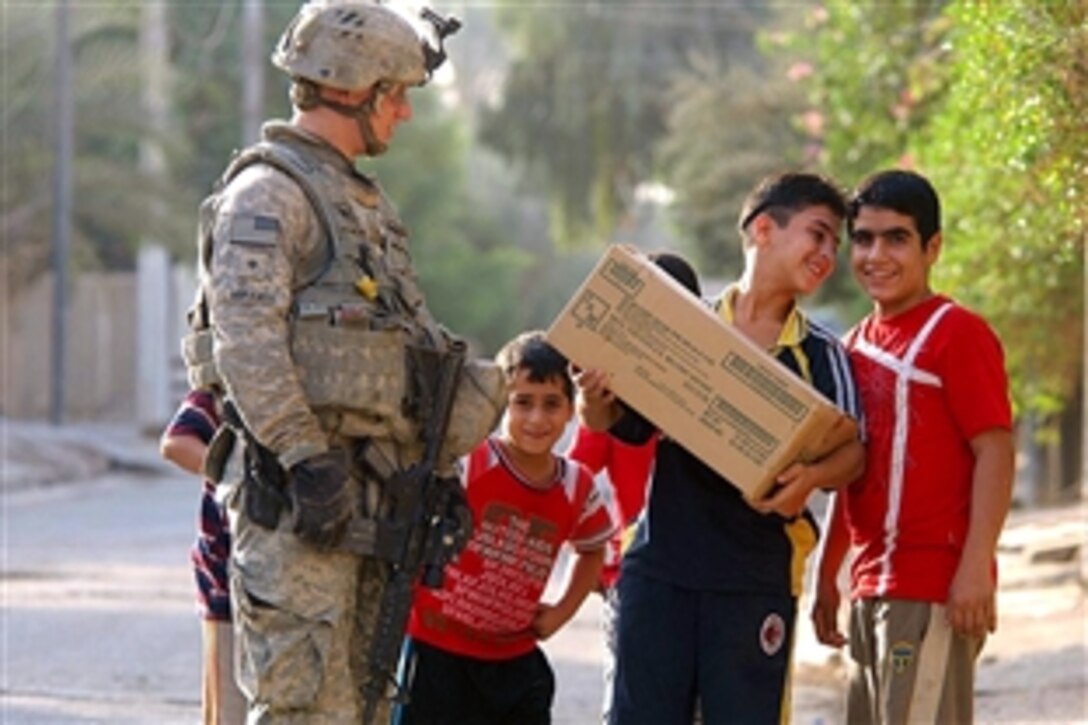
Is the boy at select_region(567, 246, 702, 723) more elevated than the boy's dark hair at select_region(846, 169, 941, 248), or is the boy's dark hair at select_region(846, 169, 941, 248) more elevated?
the boy's dark hair at select_region(846, 169, 941, 248)

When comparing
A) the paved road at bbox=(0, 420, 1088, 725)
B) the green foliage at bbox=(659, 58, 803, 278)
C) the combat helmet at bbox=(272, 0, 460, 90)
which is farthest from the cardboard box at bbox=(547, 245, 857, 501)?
the green foliage at bbox=(659, 58, 803, 278)

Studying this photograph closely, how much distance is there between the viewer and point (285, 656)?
5.32 meters

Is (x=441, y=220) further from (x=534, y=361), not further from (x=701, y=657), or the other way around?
(x=701, y=657)

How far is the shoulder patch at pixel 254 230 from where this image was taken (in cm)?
529

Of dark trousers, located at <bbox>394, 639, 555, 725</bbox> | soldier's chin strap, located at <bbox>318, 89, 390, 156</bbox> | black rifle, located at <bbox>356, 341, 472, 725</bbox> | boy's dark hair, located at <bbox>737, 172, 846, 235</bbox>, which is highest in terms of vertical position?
soldier's chin strap, located at <bbox>318, 89, 390, 156</bbox>

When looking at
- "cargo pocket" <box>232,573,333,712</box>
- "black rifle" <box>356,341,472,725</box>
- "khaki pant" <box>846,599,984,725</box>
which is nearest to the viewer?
"cargo pocket" <box>232,573,333,712</box>

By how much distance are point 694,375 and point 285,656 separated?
1.14 m

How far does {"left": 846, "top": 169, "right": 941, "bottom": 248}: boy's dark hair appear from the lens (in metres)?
5.94

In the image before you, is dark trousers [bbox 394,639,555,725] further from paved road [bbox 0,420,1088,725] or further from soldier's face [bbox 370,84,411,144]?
paved road [bbox 0,420,1088,725]

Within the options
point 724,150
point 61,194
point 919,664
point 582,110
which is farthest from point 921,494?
point 582,110

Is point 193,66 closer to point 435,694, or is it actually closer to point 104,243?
point 104,243

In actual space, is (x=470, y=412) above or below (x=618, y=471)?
above

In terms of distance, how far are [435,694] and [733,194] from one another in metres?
26.7

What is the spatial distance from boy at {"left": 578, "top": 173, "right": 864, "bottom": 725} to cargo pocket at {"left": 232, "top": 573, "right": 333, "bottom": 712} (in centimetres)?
78
